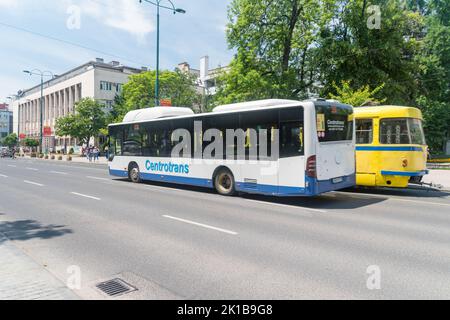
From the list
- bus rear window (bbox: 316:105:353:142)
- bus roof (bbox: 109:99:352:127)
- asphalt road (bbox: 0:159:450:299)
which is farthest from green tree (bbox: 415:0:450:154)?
asphalt road (bbox: 0:159:450:299)

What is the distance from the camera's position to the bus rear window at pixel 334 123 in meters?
9.52

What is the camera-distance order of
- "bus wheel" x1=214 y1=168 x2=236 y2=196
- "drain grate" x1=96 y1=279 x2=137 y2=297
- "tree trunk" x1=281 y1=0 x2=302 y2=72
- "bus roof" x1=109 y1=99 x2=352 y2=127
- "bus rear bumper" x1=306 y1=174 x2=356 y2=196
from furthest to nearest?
"tree trunk" x1=281 y1=0 x2=302 y2=72, "bus wheel" x1=214 y1=168 x2=236 y2=196, "bus roof" x1=109 y1=99 x2=352 y2=127, "bus rear bumper" x1=306 y1=174 x2=356 y2=196, "drain grate" x1=96 y1=279 x2=137 y2=297

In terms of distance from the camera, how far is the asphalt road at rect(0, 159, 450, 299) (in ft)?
13.3

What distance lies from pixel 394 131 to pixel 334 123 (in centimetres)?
322

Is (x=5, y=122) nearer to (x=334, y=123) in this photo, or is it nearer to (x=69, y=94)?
(x=69, y=94)

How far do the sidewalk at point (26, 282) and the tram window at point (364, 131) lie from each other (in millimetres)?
11234

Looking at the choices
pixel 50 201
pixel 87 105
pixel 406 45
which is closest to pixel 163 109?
pixel 50 201

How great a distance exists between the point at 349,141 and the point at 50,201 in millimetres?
9632

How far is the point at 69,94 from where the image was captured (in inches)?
3123

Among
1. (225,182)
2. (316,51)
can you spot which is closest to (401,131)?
(225,182)

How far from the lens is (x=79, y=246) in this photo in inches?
224

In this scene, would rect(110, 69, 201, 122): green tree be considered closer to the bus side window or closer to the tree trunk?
the tree trunk
